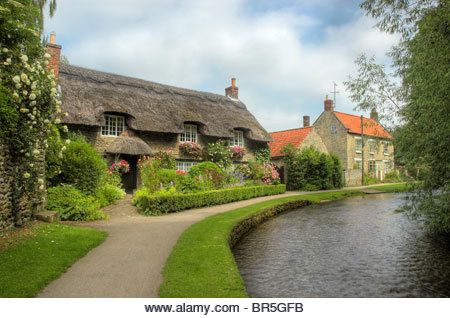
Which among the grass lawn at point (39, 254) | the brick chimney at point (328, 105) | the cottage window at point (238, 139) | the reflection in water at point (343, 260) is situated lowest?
the reflection in water at point (343, 260)

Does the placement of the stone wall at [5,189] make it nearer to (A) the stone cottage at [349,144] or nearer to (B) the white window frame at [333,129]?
(A) the stone cottage at [349,144]

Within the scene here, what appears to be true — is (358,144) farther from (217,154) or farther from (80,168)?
(80,168)

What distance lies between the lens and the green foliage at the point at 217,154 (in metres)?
24.4

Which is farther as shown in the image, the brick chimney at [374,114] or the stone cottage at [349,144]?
the stone cottage at [349,144]

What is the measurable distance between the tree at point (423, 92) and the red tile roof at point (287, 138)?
18905mm

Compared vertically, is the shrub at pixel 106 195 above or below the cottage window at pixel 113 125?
below

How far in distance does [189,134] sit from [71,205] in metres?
13.0

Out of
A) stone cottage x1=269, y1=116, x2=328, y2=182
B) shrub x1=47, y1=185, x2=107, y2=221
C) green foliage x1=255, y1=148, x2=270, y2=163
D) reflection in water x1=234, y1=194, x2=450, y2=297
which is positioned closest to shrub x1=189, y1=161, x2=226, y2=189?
reflection in water x1=234, y1=194, x2=450, y2=297

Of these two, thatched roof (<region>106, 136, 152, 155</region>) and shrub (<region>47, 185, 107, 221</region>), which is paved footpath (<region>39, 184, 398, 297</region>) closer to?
shrub (<region>47, 185, 107, 221</region>)

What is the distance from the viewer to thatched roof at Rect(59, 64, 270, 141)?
20.4m

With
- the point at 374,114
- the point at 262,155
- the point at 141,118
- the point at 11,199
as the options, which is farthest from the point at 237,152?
the point at 11,199

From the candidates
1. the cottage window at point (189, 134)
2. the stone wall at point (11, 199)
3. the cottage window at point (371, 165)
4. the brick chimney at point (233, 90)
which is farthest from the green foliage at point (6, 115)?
the cottage window at point (371, 165)
